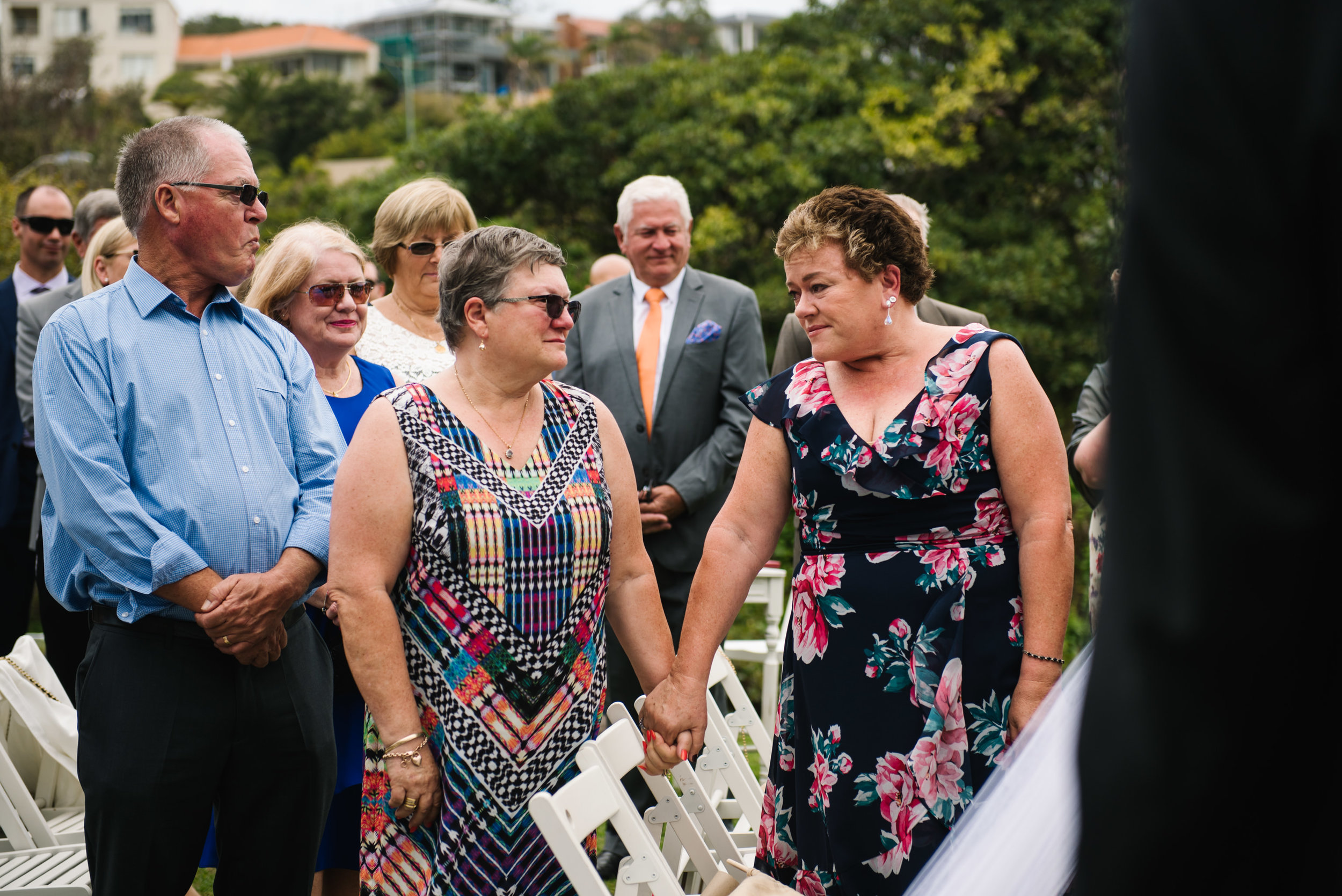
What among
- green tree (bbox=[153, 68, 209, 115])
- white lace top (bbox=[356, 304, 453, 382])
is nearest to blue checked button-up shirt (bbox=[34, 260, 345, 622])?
white lace top (bbox=[356, 304, 453, 382])

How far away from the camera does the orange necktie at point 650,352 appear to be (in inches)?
207

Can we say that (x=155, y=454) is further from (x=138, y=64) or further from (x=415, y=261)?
(x=138, y=64)

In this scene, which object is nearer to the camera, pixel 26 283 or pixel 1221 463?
pixel 1221 463

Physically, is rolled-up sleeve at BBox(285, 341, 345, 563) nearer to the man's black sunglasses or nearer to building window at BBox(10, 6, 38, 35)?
the man's black sunglasses

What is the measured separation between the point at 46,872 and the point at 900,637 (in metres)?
2.92

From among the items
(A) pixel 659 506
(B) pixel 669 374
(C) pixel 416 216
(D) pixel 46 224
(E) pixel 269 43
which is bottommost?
(A) pixel 659 506

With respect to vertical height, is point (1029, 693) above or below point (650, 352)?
below

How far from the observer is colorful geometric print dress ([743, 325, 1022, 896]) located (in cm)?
294

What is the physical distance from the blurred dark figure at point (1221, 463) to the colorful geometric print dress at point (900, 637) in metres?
2.29

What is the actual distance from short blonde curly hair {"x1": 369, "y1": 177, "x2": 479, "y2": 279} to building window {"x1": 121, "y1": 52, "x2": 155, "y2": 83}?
95030 mm

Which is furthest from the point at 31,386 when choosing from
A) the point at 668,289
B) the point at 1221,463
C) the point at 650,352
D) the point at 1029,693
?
the point at 1221,463

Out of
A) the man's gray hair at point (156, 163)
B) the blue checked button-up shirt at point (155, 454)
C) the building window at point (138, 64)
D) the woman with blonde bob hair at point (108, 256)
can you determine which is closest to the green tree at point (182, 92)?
the building window at point (138, 64)

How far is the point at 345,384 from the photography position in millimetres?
4238

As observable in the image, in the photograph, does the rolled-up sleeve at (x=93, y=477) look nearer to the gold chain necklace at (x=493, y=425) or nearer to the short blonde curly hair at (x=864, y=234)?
the gold chain necklace at (x=493, y=425)
